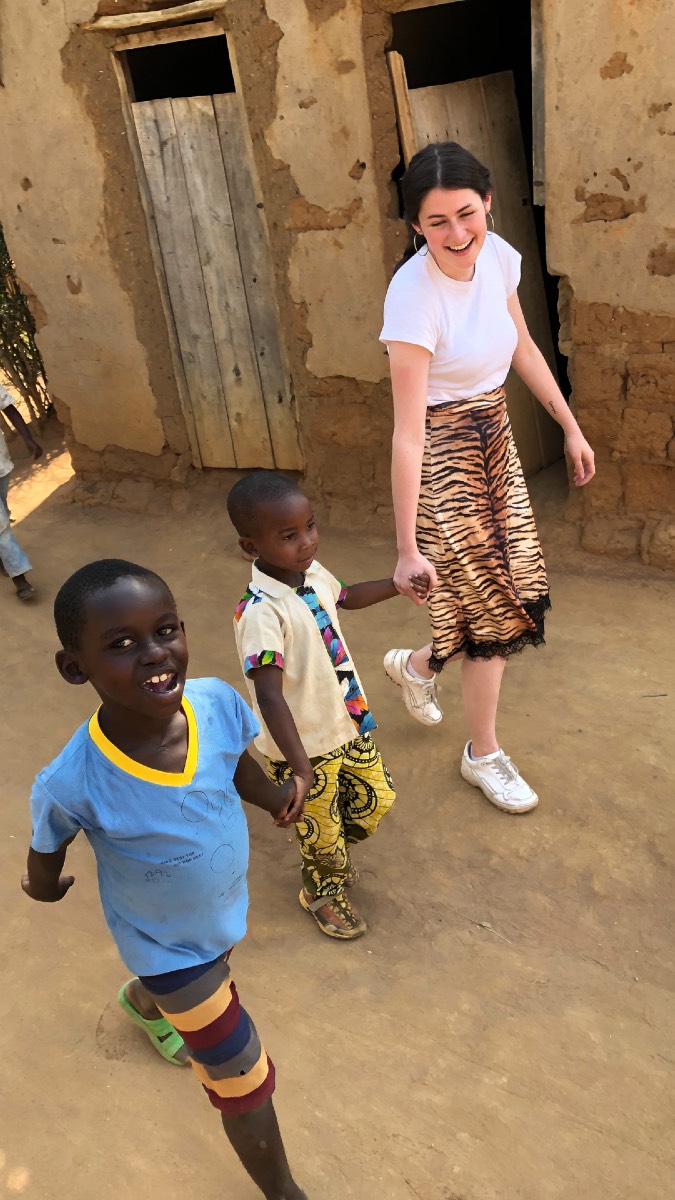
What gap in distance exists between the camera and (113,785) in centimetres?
177

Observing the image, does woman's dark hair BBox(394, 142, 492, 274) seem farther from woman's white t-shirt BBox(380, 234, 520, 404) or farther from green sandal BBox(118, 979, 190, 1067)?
green sandal BBox(118, 979, 190, 1067)

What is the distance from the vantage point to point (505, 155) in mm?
4844

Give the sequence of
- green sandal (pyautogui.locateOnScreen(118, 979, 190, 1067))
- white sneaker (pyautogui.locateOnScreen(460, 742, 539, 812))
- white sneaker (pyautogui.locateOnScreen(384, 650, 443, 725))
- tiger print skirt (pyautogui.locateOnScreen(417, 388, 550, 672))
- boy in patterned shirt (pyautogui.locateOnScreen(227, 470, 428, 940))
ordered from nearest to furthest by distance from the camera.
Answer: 1. boy in patterned shirt (pyautogui.locateOnScreen(227, 470, 428, 940))
2. green sandal (pyautogui.locateOnScreen(118, 979, 190, 1067))
3. tiger print skirt (pyautogui.locateOnScreen(417, 388, 550, 672))
4. white sneaker (pyautogui.locateOnScreen(460, 742, 539, 812))
5. white sneaker (pyautogui.locateOnScreen(384, 650, 443, 725))

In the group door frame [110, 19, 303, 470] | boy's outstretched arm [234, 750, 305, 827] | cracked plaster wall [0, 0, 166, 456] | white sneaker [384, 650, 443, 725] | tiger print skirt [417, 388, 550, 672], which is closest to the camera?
boy's outstretched arm [234, 750, 305, 827]

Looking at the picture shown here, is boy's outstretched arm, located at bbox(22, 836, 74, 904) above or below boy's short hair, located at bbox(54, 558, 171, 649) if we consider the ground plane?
below

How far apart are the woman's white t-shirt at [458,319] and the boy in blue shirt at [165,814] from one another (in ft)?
3.87

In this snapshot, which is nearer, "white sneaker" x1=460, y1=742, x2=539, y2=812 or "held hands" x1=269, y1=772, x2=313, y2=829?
"held hands" x1=269, y1=772, x2=313, y2=829

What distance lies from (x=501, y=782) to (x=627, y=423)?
1.79 metres

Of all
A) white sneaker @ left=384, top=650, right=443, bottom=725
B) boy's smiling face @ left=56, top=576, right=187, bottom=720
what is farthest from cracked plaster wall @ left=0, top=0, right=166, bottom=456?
boy's smiling face @ left=56, top=576, right=187, bottom=720

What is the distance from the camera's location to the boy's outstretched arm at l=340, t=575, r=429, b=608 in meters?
2.60

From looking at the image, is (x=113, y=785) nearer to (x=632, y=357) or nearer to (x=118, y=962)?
(x=118, y=962)

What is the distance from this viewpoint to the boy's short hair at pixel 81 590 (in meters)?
1.72

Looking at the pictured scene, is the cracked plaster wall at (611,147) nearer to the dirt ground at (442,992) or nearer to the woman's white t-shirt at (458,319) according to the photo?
the woman's white t-shirt at (458,319)

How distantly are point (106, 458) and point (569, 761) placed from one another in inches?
137
